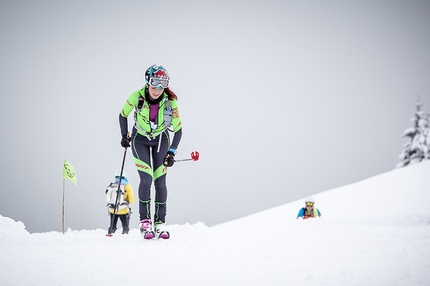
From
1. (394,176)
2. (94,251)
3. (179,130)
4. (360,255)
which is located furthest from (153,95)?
(394,176)

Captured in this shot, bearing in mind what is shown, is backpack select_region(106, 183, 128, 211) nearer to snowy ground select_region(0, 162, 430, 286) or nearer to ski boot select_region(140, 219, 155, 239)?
snowy ground select_region(0, 162, 430, 286)

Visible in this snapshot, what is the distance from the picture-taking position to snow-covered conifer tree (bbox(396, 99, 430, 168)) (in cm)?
3178

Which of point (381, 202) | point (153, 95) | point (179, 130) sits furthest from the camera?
point (381, 202)

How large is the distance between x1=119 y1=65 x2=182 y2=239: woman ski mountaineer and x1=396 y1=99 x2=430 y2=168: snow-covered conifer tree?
3339 cm

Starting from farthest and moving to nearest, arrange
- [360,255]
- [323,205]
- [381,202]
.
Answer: [323,205], [381,202], [360,255]

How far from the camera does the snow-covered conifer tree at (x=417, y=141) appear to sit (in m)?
31.8

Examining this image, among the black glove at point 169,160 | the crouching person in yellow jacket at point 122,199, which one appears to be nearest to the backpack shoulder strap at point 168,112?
the black glove at point 169,160

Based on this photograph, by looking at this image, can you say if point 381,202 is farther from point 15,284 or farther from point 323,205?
point 15,284

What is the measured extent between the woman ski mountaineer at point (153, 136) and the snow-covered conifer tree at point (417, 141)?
3339 centimetres

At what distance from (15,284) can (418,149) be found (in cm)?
3666

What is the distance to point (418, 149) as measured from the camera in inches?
1266

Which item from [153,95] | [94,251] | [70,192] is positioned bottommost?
[94,251]

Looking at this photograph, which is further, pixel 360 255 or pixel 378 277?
pixel 360 255

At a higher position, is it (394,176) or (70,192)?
(70,192)
